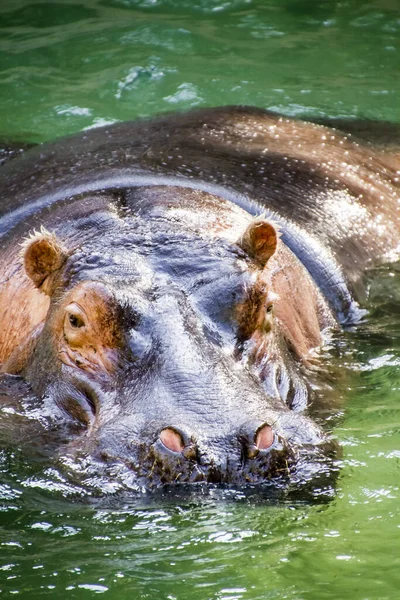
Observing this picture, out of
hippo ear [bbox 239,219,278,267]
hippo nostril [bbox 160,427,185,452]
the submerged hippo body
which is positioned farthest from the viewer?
hippo ear [bbox 239,219,278,267]

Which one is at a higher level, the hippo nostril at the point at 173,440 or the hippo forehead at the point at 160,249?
the hippo forehead at the point at 160,249

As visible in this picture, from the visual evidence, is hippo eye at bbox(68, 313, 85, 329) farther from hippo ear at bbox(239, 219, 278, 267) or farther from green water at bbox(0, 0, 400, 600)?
hippo ear at bbox(239, 219, 278, 267)

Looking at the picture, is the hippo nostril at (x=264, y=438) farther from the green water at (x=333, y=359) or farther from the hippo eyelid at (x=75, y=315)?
the hippo eyelid at (x=75, y=315)

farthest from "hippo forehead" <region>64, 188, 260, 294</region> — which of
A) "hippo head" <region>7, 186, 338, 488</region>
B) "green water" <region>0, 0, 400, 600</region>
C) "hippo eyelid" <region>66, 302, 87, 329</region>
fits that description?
"green water" <region>0, 0, 400, 600</region>

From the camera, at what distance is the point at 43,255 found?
17.6 ft

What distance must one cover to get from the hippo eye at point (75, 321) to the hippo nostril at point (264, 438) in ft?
3.79

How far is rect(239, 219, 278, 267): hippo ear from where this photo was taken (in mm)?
5305

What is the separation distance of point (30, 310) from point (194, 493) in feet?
6.25

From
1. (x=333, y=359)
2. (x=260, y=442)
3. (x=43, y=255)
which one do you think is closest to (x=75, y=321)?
(x=43, y=255)

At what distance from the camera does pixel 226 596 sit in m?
3.82

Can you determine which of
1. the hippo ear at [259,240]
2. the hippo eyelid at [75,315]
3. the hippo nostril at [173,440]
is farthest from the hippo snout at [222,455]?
the hippo ear at [259,240]

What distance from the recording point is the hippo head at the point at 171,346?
420 centimetres

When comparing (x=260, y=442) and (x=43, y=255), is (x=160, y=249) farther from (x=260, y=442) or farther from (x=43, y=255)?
(x=260, y=442)

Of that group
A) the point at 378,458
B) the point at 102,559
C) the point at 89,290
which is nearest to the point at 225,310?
the point at 89,290
